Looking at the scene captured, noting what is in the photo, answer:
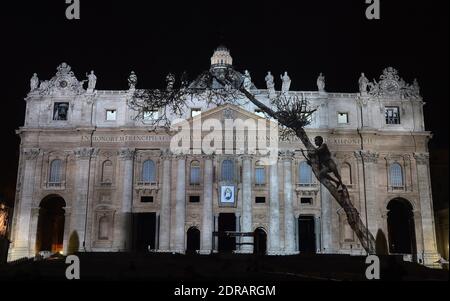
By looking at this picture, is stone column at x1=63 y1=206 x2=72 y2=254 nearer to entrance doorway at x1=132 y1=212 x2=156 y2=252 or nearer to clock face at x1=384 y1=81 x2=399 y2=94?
entrance doorway at x1=132 y1=212 x2=156 y2=252

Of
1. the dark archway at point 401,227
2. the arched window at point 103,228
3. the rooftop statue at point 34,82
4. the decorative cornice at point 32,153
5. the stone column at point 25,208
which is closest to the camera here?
the stone column at point 25,208

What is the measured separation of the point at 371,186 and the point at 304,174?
713cm

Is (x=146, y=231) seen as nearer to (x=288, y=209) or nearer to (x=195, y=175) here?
(x=195, y=175)

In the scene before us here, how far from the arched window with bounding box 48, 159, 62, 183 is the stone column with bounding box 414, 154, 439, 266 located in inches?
1515

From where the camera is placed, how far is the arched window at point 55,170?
56.9 meters

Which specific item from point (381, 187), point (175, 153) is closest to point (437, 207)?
point (381, 187)

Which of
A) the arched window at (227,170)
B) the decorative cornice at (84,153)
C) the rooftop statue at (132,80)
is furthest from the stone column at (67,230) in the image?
the arched window at (227,170)

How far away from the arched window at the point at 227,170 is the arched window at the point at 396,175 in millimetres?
17319

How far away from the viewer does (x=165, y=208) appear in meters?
55.3

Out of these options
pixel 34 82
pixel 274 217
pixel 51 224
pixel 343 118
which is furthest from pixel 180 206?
pixel 34 82

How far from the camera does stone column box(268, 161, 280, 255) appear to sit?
54.3 m

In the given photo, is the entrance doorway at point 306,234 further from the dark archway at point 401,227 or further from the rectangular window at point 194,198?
the rectangular window at point 194,198
